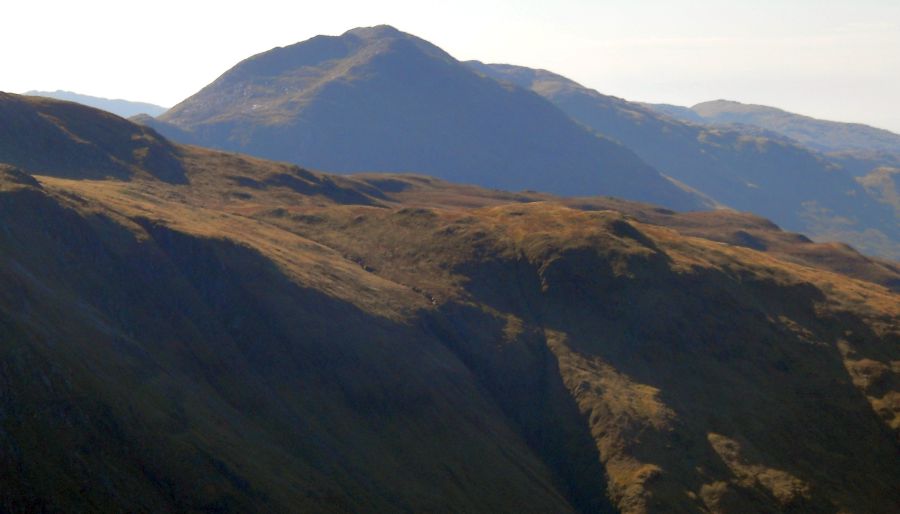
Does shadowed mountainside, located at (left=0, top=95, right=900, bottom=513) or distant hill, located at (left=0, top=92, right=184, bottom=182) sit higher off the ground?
distant hill, located at (left=0, top=92, right=184, bottom=182)

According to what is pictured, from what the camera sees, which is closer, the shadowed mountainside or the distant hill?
the shadowed mountainside

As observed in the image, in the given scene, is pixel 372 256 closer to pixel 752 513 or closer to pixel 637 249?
pixel 637 249

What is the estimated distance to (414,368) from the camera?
121m

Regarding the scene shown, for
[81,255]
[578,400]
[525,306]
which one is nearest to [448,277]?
[525,306]

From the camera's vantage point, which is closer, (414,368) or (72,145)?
(414,368)

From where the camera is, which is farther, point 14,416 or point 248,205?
point 248,205

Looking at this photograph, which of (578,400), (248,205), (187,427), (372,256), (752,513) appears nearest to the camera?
(187,427)

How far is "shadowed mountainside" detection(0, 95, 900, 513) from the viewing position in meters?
82.4

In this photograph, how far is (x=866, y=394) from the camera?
12675 centimetres

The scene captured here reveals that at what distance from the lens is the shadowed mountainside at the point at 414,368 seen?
82.4 m

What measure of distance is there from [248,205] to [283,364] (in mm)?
70620

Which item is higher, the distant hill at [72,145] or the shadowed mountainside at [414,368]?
the distant hill at [72,145]

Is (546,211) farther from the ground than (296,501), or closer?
farther from the ground

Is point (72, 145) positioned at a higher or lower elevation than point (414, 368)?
higher
